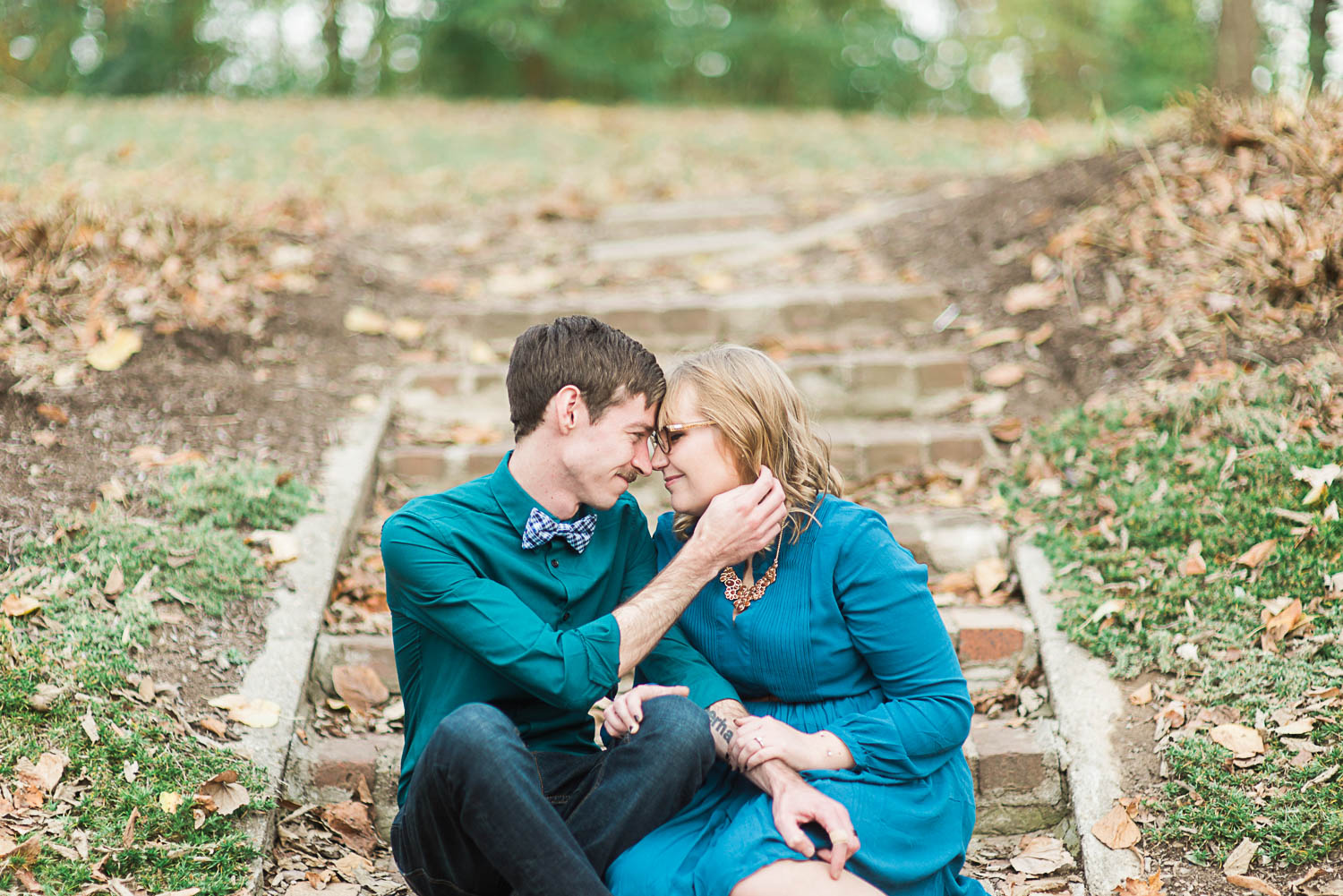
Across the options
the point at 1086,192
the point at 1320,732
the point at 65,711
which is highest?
the point at 1086,192

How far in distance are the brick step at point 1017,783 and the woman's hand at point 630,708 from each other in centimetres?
111

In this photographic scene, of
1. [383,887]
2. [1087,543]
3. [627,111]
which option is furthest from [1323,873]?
[627,111]

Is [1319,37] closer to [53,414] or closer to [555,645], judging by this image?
[555,645]

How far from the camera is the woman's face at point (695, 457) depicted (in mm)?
2473

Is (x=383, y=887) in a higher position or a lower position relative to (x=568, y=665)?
lower

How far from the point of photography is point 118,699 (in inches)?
116

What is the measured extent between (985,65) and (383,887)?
19848 mm

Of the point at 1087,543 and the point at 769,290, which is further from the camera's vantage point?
the point at 769,290

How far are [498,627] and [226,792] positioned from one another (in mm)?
1006

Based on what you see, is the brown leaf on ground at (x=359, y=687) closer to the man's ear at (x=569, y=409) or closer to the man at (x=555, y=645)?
the man at (x=555, y=645)

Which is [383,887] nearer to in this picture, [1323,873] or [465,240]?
[1323,873]

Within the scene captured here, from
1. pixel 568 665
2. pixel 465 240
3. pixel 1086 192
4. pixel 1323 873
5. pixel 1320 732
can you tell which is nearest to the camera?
pixel 568 665

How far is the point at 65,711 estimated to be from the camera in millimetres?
2834

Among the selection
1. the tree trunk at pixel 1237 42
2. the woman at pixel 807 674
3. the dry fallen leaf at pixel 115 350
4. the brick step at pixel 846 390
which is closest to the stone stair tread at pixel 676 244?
the brick step at pixel 846 390
